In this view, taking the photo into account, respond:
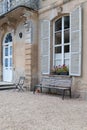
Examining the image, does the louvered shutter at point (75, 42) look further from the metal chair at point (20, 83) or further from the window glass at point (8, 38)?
the window glass at point (8, 38)

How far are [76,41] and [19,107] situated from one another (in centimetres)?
327

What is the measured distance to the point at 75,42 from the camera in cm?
808

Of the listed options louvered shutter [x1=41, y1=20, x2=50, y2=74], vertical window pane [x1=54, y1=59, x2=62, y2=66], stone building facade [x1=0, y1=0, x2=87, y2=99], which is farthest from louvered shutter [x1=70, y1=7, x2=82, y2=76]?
louvered shutter [x1=41, y1=20, x2=50, y2=74]

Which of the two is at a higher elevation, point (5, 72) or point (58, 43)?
point (58, 43)

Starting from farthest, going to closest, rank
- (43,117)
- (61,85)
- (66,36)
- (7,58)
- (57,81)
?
(7,58) < (66,36) < (57,81) < (61,85) < (43,117)

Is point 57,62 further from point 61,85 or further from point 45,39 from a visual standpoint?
point 61,85

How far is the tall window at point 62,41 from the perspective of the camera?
29.2ft

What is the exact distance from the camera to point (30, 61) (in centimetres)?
1009

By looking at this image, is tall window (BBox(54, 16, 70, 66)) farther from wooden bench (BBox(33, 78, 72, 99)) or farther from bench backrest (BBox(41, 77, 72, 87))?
wooden bench (BBox(33, 78, 72, 99))

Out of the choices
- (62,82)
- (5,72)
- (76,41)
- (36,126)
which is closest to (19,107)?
(36,126)

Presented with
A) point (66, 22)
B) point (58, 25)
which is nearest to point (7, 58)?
point (58, 25)

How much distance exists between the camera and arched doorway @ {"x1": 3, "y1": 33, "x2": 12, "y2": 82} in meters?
12.4

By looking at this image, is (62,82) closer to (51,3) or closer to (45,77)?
(45,77)

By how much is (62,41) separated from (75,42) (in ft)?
3.52
